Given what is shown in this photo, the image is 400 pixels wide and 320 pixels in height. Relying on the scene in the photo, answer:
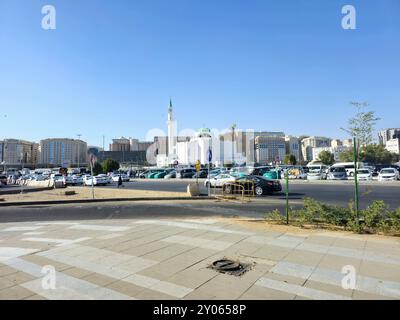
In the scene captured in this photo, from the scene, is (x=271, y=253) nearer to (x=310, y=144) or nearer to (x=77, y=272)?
(x=77, y=272)

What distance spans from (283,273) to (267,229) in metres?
3.78

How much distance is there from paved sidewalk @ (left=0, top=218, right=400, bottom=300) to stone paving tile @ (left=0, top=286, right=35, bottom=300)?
14mm

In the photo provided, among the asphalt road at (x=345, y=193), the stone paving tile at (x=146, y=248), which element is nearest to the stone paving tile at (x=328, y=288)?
the stone paving tile at (x=146, y=248)

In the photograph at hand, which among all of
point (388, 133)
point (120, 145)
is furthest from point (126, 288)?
point (388, 133)

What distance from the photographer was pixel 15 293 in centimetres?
466

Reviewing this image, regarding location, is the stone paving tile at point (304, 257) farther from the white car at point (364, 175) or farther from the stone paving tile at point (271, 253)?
the white car at point (364, 175)

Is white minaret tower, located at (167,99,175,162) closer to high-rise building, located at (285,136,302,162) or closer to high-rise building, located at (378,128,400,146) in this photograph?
high-rise building, located at (285,136,302,162)

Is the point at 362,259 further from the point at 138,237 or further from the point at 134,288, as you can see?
the point at 138,237

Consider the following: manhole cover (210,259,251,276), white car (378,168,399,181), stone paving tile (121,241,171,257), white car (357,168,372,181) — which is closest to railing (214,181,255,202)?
stone paving tile (121,241,171,257)

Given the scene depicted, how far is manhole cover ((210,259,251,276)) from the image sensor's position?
216 inches

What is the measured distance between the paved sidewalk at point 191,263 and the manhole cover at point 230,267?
0.46 ft
